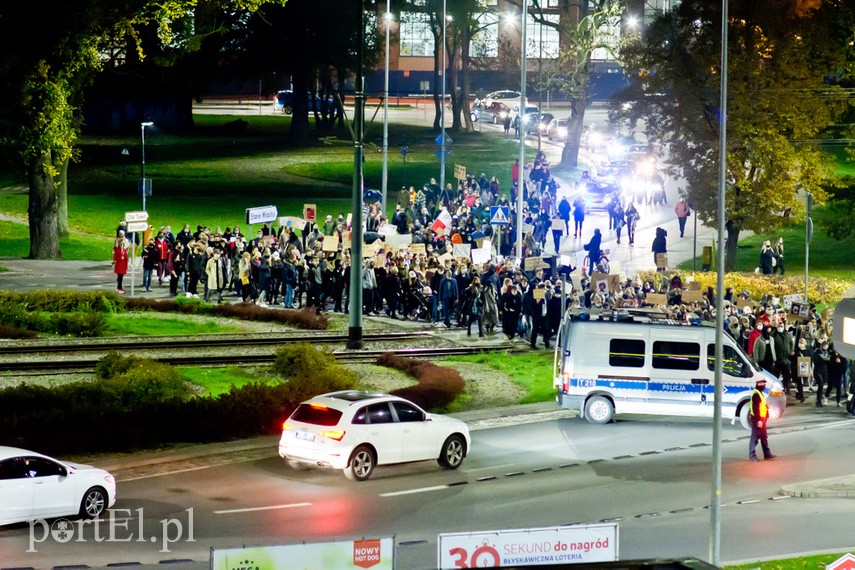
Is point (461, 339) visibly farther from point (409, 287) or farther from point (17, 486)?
point (17, 486)

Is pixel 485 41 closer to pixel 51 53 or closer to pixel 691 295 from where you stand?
pixel 51 53

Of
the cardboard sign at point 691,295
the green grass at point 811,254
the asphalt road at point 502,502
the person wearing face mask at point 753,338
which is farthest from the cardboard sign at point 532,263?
the green grass at point 811,254

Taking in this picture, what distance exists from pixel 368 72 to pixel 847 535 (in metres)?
68.0

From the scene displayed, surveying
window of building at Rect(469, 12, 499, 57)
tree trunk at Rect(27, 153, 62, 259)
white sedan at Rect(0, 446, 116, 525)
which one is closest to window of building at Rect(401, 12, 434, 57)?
window of building at Rect(469, 12, 499, 57)

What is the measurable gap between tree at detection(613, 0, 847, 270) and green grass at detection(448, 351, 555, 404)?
610 inches

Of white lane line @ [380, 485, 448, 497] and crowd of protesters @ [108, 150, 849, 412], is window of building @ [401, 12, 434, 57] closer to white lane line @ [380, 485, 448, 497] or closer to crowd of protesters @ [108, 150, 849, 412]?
crowd of protesters @ [108, 150, 849, 412]

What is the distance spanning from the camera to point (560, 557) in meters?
13.3

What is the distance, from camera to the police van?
2762 centimetres

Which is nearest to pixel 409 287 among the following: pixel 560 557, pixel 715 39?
pixel 715 39

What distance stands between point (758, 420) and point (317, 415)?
26.7 ft

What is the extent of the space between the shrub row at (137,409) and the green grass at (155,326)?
7.73 metres

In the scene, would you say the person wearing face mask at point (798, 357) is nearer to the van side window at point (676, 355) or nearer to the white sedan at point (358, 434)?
the van side window at point (676, 355)

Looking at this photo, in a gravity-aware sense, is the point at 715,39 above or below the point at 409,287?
above

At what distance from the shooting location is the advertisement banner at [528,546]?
1304 cm
